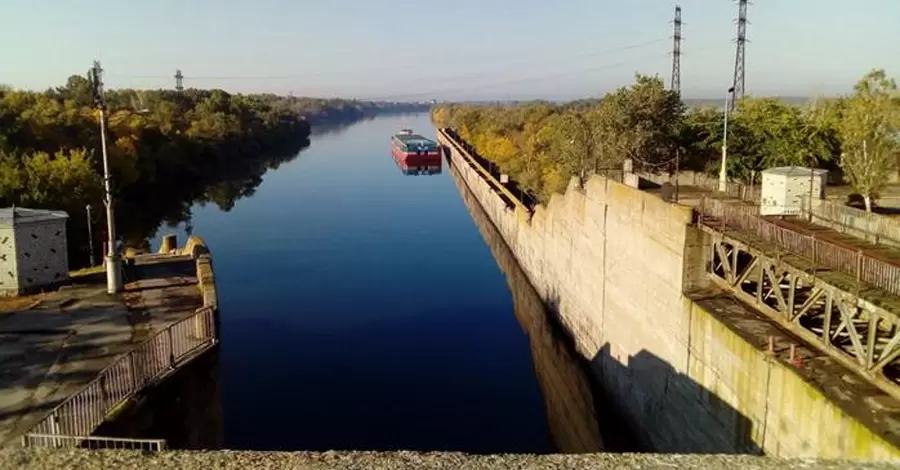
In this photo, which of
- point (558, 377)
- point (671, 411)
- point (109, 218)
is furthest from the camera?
point (558, 377)

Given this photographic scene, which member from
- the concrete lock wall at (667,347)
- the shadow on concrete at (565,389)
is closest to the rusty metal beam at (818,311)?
the concrete lock wall at (667,347)

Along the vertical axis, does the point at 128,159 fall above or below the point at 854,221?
above

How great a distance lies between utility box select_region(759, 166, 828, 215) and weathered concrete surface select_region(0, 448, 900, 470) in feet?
41.9

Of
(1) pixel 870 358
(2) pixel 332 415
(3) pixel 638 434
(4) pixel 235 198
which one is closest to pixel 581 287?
(3) pixel 638 434

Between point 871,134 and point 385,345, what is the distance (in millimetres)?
19255

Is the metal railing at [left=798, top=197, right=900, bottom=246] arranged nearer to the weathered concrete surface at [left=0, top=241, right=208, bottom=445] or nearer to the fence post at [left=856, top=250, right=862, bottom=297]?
the fence post at [left=856, top=250, right=862, bottom=297]

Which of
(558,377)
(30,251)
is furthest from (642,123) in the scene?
(30,251)

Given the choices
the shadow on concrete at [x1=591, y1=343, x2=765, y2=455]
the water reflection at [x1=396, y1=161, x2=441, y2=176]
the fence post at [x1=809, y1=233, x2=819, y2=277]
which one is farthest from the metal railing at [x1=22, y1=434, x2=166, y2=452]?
the water reflection at [x1=396, y1=161, x2=441, y2=176]

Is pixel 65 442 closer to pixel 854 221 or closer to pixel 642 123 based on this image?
pixel 854 221

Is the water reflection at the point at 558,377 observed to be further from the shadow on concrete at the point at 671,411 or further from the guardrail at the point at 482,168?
the guardrail at the point at 482,168

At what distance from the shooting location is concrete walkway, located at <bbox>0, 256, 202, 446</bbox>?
37.3ft

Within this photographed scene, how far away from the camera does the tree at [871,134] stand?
2525 cm

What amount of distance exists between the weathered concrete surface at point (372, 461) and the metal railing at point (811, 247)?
249 inches

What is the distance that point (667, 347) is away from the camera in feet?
52.4
